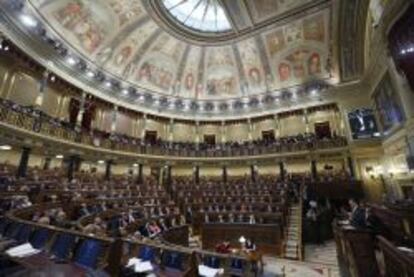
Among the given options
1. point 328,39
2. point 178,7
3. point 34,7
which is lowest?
point 34,7

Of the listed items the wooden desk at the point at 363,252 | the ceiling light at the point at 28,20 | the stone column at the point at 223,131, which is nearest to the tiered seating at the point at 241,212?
the wooden desk at the point at 363,252

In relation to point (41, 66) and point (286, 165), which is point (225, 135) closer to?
point (286, 165)

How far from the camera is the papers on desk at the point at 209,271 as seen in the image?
2594 millimetres

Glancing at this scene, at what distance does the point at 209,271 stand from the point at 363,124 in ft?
51.1

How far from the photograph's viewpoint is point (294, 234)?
9.95 m

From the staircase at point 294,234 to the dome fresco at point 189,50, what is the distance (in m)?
11.8

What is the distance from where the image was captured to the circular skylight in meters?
16.8

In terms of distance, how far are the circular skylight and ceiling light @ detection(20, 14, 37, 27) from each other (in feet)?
27.1

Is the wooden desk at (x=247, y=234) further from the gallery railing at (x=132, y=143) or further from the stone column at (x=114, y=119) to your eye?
the stone column at (x=114, y=119)

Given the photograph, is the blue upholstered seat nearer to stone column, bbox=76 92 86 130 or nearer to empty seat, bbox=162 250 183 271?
empty seat, bbox=162 250 183 271

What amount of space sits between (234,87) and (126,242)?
1989 centimetres

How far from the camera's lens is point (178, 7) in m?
17.3

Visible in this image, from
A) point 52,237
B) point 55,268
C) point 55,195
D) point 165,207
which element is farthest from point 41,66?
point 55,268

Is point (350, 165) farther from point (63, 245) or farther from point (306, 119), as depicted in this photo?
point (63, 245)
